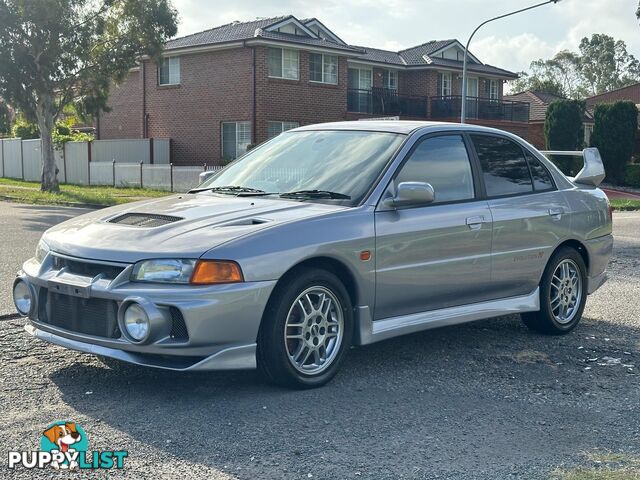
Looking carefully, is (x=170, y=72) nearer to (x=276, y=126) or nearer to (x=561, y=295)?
(x=276, y=126)

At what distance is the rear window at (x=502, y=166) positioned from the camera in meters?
6.68

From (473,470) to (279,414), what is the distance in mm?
1199

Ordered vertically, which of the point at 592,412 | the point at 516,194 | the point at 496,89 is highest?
the point at 496,89

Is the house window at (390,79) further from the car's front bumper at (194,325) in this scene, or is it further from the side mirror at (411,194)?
the car's front bumper at (194,325)

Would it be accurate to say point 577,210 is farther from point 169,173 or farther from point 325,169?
point 169,173

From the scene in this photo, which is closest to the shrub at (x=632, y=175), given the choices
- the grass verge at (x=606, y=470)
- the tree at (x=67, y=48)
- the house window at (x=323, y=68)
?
the house window at (x=323, y=68)

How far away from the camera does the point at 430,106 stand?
140ft

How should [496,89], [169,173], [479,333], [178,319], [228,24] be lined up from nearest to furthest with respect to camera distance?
[178,319], [479,333], [169,173], [228,24], [496,89]

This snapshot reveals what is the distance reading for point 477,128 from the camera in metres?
6.84

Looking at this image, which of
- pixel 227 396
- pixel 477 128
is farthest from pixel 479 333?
pixel 227 396

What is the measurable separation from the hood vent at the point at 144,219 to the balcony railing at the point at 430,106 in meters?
33.7

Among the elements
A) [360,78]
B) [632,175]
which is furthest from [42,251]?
[632,175]

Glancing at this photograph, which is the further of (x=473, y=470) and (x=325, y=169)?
(x=325, y=169)

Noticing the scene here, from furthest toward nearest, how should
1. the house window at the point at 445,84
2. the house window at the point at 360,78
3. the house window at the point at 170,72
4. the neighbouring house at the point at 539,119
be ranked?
1. the neighbouring house at the point at 539,119
2. the house window at the point at 445,84
3. the house window at the point at 360,78
4. the house window at the point at 170,72
